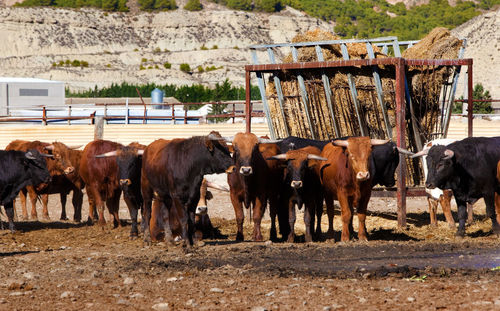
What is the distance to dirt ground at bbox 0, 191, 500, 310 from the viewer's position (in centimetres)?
852

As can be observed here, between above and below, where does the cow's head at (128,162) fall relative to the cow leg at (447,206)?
above

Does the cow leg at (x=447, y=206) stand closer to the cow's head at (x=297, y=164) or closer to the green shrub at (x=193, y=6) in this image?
the cow's head at (x=297, y=164)

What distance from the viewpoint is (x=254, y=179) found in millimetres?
14125

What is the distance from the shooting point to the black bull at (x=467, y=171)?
14.8 meters

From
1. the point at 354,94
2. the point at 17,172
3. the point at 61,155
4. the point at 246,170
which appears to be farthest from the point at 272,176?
the point at 61,155

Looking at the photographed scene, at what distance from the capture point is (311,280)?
9680mm

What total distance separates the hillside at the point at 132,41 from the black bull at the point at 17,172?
10764cm

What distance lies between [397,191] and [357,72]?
8.59 ft

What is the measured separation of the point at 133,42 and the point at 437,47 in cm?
13909

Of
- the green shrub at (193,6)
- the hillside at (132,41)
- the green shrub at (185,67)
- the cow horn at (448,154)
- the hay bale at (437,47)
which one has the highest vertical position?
the green shrub at (193,6)

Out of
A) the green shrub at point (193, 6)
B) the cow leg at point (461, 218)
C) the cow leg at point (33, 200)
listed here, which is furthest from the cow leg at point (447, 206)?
the green shrub at point (193, 6)

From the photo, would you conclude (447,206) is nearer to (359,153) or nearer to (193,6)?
(359,153)

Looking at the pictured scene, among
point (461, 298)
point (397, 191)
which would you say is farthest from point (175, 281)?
point (397, 191)

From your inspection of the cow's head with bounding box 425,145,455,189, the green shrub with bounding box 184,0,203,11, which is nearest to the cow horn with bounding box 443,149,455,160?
the cow's head with bounding box 425,145,455,189
